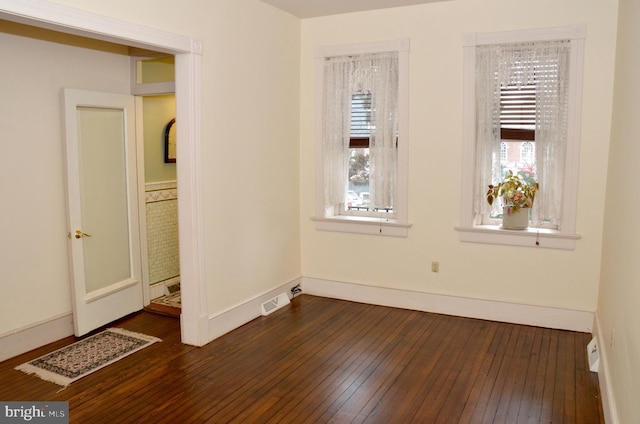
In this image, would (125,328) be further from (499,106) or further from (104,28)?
(499,106)

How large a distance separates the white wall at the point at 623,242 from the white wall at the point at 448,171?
0.24 metres

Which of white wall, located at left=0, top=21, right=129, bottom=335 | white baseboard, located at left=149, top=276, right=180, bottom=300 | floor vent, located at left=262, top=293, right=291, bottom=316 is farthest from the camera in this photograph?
white baseboard, located at left=149, top=276, right=180, bottom=300

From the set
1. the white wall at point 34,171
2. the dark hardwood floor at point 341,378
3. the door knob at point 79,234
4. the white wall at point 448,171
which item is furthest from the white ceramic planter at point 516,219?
the white wall at point 34,171

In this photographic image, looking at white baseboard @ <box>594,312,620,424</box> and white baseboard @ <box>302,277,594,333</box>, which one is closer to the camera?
white baseboard @ <box>594,312,620,424</box>

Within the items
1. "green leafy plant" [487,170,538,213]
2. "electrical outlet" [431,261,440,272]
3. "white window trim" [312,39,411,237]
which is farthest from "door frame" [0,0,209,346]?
"green leafy plant" [487,170,538,213]

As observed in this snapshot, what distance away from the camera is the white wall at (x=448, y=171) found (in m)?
4.16

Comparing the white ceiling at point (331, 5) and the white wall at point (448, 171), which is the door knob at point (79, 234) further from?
the white ceiling at point (331, 5)

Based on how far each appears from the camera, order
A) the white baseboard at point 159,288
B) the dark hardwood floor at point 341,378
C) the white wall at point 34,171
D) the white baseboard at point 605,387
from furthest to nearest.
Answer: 1. the white baseboard at point 159,288
2. the white wall at point 34,171
3. the dark hardwood floor at point 341,378
4. the white baseboard at point 605,387

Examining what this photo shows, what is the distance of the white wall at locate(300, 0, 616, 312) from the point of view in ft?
13.6

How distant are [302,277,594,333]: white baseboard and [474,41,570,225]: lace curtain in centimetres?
80

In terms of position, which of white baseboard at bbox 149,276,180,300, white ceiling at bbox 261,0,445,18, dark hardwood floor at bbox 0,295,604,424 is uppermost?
white ceiling at bbox 261,0,445,18

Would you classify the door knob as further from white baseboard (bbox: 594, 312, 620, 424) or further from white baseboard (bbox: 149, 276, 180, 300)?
white baseboard (bbox: 594, 312, 620, 424)

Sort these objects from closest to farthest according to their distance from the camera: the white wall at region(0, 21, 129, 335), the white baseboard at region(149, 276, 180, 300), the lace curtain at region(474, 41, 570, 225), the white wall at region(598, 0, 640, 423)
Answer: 1. the white wall at region(598, 0, 640, 423)
2. the white wall at region(0, 21, 129, 335)
3. the lace curtain at region(474, 41, 570, 225)
4. the white baseboard at region(149, 276, 180, 300)

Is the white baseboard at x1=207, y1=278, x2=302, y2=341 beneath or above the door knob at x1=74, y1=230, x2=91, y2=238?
beneath
